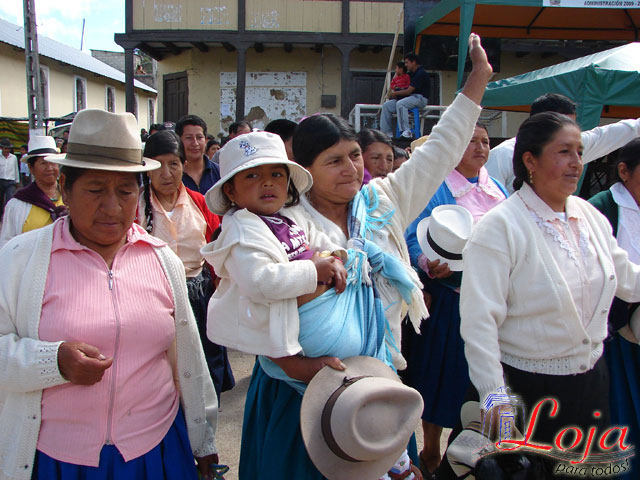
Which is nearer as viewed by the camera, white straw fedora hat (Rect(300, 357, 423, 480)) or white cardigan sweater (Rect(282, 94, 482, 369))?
white straw fedora hat (Rect(300, 357, 423, 480))

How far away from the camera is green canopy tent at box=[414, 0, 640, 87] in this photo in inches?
417

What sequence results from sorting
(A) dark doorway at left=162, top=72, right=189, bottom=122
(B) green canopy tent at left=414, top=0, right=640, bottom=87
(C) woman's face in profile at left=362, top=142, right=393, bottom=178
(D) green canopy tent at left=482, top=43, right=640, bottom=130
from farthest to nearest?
(A) dark doorway at left=162, top=72, right=189, bottom=122 < (B) green canopy tent at left=414, top=0, right=640, bottom=87 < (D) green canopy tent at left=482, top=43, right=640, bottom=130 < (C) woman's face in profile at left=362, top=142, right=393, bottom=178

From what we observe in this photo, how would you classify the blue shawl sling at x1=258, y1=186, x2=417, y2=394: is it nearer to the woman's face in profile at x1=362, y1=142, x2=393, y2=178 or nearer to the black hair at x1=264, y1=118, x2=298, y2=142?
the black hair at x1=264, y1=118, x2=298, y2=142

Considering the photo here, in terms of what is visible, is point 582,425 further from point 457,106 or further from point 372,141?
point 372,141

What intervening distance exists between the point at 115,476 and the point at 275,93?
46.0 feet

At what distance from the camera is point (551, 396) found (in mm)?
2072

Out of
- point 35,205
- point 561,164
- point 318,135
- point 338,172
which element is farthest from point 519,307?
point 35,205

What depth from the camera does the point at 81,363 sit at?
5.08 ft

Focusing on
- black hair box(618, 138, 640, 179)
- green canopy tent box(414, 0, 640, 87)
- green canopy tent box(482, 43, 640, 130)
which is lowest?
black hair box(618, 138, 640, 179)

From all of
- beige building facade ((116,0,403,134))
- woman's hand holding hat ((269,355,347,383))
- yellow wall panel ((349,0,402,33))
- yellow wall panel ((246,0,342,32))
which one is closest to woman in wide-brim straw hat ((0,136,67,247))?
woman's hand holding hat ((269,355,347,383))

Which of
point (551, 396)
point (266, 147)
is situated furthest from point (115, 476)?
point (551, 396)

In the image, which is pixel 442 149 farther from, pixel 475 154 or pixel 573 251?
pixel 475 154

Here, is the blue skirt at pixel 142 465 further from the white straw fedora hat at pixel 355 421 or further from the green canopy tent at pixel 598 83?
the green canopy tent at pixel 598 83

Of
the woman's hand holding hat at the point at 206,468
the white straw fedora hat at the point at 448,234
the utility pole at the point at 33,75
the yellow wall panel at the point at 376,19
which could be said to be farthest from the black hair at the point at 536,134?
the utility pole at the point at 33,75
